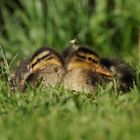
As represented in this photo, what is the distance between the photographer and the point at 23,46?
12.1 m

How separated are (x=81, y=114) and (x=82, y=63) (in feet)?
4.50

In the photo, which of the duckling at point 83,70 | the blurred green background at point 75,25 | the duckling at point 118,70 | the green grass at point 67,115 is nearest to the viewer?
the green grass at point 67,115

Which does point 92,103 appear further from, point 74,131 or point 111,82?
point 74,131

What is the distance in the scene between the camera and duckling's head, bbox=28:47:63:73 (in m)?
Result: 6.67

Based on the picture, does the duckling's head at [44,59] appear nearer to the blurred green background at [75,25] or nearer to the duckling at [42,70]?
the duckling at [42,70]

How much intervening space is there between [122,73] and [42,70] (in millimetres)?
759

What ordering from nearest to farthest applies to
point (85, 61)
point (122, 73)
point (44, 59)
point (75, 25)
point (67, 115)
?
point (67, 115)
point (85, 61)
point (44, 59)
point (122, 73)
point (75, 25)

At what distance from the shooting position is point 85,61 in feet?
21.6

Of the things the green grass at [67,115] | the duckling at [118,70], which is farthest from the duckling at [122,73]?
the green grass at [67,115]

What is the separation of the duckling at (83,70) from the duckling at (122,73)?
0.53 feet

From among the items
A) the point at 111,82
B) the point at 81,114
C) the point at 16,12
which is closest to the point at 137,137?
the point at 81,114

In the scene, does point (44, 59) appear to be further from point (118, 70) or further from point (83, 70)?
point (118, 70)

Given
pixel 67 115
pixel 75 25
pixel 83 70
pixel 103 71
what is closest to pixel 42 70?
pixel 83 70

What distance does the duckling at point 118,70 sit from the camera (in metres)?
6.63
